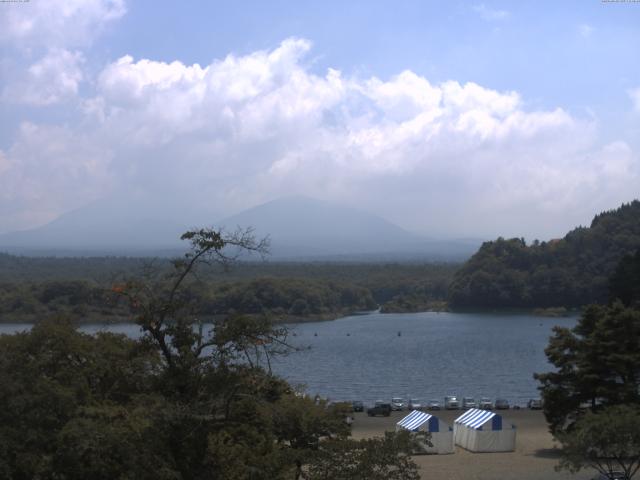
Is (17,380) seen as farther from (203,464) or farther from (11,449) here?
(203,464)

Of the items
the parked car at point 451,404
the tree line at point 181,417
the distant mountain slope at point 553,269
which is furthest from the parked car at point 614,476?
the distant mountain slope at point 553,269

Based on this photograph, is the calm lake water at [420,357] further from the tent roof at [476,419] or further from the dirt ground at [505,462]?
the dirt ground at [505,462]

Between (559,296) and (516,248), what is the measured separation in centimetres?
717

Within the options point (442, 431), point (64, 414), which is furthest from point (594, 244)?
point (64, 414)

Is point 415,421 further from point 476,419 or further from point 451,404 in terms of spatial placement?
point 451,404

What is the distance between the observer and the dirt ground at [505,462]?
13.8 metres

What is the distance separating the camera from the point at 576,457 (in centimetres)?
1102

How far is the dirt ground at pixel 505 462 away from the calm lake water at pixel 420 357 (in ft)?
14.7

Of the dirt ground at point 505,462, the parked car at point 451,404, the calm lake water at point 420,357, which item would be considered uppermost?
the dirt ground at point 505,462

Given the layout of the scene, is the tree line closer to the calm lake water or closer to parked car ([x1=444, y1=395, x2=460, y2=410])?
the calm lake water

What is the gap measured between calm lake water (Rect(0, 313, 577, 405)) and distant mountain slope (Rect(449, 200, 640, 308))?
13.2ft

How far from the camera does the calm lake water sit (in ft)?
93.1

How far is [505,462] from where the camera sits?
49.6ft

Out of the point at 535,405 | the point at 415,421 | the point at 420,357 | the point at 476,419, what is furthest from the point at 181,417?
the point at 420,357
